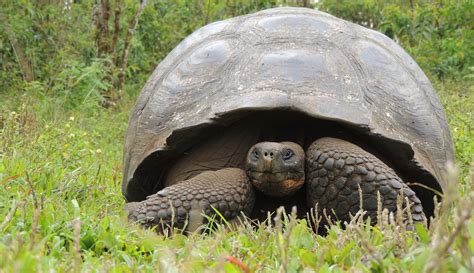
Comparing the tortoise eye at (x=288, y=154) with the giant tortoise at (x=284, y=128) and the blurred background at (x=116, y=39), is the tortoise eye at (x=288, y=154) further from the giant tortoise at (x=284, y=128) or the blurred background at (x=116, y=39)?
the blurred background at (x=116, y=39)

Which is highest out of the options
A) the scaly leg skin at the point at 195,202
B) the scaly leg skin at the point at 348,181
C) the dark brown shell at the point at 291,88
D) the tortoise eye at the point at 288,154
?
the dark brown shell at the point at 291,88

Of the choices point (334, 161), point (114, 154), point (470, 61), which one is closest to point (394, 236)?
point (334, 161)

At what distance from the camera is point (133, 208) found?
2836 millimetres

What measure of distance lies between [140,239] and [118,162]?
114 inches

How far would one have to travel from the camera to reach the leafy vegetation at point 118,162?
148cm

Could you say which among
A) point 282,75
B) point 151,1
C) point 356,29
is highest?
point 151,1

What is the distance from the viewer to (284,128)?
309 cm

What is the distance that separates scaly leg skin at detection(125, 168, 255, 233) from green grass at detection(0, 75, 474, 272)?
0.13 meters

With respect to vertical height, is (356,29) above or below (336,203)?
above

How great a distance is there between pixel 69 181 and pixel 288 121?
0.99 metres

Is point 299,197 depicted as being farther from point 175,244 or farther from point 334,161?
point 175,244

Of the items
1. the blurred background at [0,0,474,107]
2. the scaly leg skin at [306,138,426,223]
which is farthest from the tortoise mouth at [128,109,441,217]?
the blurred background at [0,0,474,107]

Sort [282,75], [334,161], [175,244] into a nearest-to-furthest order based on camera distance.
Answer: [175,244]
[334,161]
[282,75]

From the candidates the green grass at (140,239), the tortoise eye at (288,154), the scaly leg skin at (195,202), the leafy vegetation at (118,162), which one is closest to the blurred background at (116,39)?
the leafy vegetation at (118,162)
